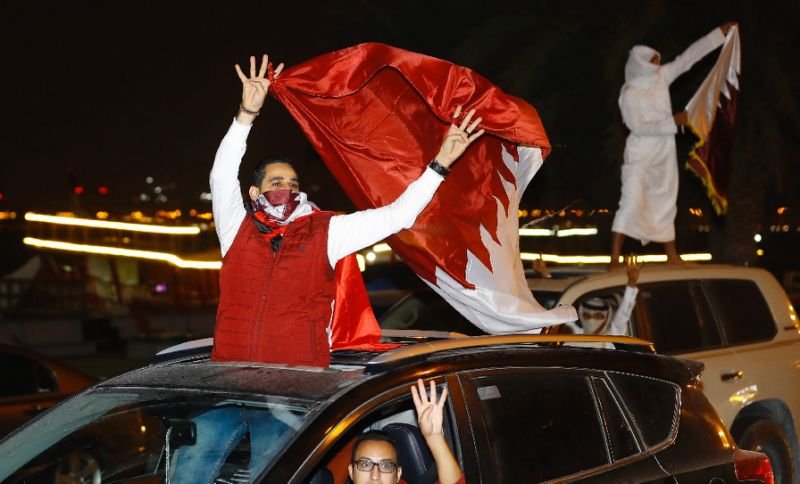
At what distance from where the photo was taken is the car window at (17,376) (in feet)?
26.3

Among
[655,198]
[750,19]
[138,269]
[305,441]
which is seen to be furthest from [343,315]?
[138,269]

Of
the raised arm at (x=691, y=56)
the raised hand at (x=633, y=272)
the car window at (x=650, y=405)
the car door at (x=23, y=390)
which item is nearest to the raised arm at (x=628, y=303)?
the raised hand at (x=633, y=272)

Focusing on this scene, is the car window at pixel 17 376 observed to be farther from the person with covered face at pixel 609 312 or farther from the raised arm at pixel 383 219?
the raised arm at pixel 383 219

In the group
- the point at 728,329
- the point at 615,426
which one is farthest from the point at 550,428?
the point at 728,329

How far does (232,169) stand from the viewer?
4559 millimetres

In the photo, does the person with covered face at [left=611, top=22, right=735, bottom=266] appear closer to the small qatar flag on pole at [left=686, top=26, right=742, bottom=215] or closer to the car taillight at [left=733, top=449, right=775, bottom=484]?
the small qatar flag on pole at [left=686, top=26, right=742, bottom=215]

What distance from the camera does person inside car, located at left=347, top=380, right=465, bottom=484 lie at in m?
3.54

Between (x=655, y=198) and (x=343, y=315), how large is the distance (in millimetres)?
4893

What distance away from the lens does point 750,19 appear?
46.3 feet

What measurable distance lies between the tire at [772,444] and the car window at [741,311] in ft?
2.16

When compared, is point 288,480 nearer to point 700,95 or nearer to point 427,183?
point 427,183

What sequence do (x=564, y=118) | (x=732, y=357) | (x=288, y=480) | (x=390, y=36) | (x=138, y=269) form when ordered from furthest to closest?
(x=138, y=269) → (x=390, y=36) → (x=564, y=118) → (x=732, y=357) → (x=288, y=480)

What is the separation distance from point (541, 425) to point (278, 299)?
103cm

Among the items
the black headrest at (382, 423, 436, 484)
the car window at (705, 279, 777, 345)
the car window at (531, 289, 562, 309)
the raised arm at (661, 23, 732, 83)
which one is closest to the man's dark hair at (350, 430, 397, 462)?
the black headrest at (382, 423, 436, 484)
